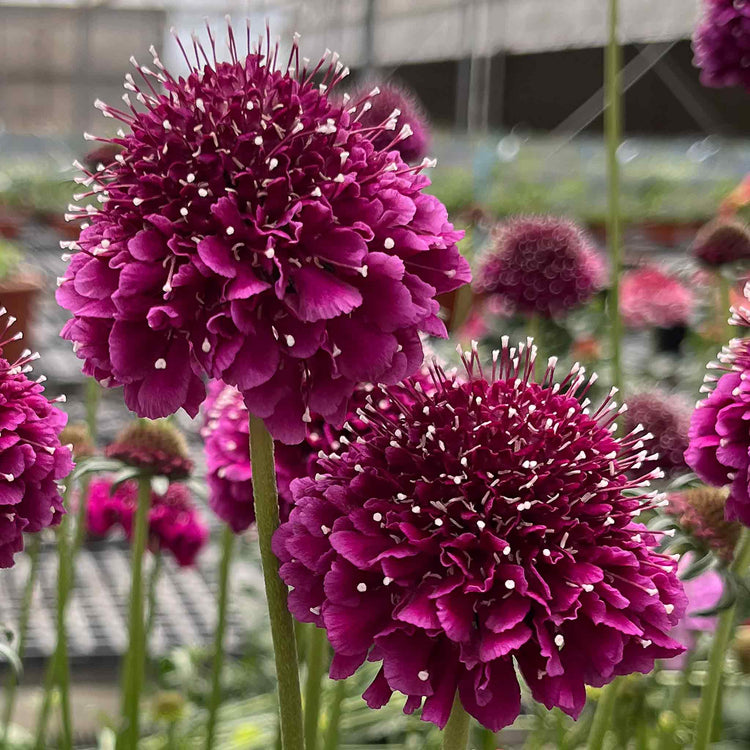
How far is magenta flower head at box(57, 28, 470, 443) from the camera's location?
42cm

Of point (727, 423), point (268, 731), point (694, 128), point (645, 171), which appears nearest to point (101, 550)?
point (268, 731)

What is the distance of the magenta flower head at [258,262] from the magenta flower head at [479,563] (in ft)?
0.14

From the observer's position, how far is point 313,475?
0.55 meters

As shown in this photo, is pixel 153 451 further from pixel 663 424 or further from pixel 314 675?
pixel 663 424

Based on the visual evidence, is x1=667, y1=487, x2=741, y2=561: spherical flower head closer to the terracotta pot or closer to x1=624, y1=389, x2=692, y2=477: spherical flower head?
x1=624, y1=389, x2=692, y2=477: spherical flower head

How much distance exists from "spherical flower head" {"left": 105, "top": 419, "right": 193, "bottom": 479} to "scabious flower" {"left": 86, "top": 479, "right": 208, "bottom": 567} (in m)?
0.35

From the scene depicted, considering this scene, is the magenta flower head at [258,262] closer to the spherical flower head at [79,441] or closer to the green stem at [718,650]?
the green stem at [718,650]

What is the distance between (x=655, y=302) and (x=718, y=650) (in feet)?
4.47

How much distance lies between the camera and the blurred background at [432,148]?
1.50 metres

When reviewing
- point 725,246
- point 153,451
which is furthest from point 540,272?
point 153,451

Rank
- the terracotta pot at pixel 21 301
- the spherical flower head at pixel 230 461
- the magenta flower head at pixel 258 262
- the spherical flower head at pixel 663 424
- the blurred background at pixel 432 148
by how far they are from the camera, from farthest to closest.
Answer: the terracotta pot at pixel 21 301 → the blurred background at pixel 432 148 → the spherical flower head at pixel 663 424 → the spherical flower head at pixel 230 461 → the magenta flower head at pixel 258 262

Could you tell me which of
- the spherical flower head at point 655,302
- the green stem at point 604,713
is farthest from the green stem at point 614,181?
the spherical flower head at point 655,302

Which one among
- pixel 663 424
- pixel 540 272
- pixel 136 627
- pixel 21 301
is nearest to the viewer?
pixel 136 627

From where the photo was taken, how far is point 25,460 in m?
0.51
